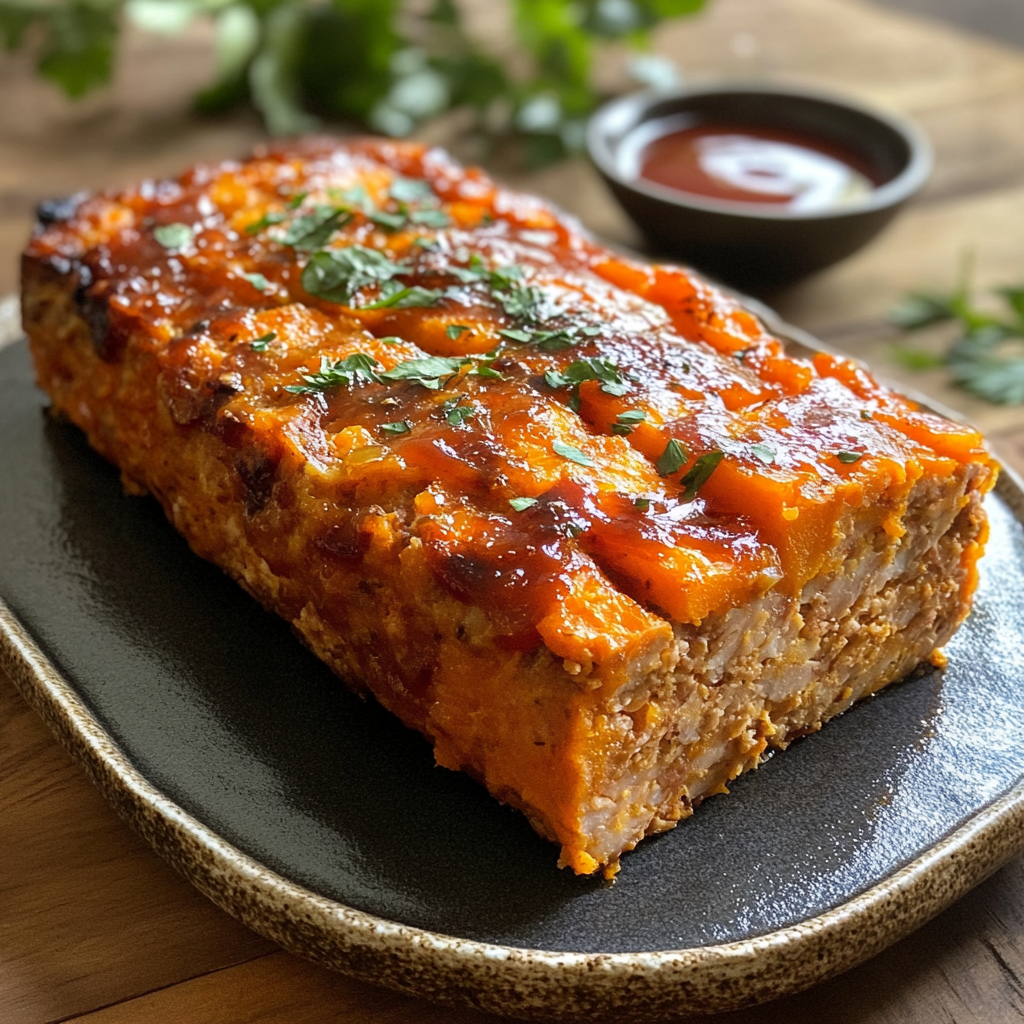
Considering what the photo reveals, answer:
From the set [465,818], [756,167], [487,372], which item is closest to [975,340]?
[756,167]

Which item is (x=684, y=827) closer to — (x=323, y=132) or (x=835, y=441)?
(x=835, y=441)

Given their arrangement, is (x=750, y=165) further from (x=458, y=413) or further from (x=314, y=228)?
(x=458, y=413)

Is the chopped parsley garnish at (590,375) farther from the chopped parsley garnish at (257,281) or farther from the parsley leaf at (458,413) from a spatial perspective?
the chopped parsley garnish at (257,281)

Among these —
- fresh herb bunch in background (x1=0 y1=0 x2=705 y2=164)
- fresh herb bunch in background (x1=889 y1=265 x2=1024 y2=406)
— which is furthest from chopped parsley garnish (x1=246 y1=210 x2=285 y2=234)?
fresh herb bunch in background (x1=0 y1=0 x2=705 y2=164)

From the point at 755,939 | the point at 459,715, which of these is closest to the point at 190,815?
the point at 459,715

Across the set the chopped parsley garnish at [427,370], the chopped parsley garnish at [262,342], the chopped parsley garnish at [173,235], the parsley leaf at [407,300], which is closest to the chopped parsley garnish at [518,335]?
the chopped parsley garnish at [427,370]
